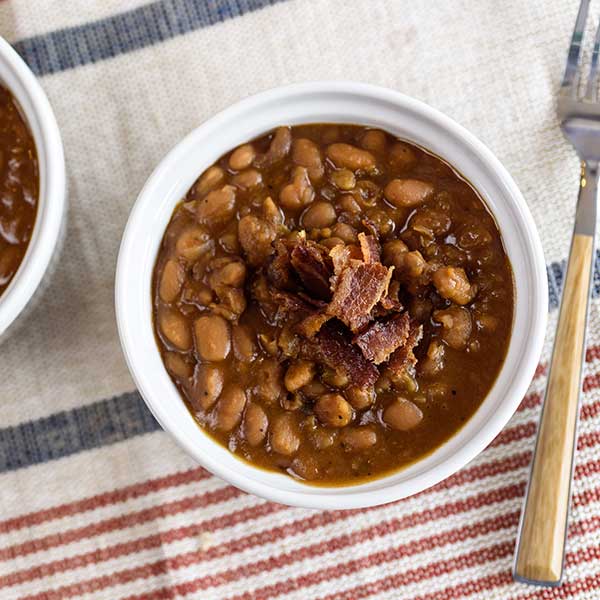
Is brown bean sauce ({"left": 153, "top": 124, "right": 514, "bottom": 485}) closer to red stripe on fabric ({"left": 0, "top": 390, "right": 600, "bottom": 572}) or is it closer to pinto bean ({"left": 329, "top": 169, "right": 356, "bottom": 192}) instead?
pinto bean ({"left": 329, "top": 169, "right": 356, "bottom": 192})

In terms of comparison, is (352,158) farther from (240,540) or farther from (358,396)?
(240,540)

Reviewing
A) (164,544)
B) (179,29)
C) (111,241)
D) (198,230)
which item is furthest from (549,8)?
(164,544)

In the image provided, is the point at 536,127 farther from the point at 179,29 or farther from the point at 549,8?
the point at 179,29

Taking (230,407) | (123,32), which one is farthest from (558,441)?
(123,32)

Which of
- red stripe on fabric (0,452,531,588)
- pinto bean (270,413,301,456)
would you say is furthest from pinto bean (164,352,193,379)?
red stripe on fabric (0,452,531,588)

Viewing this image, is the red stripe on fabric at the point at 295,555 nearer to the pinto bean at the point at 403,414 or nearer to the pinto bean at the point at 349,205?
the pinto bean at the point at 403,414

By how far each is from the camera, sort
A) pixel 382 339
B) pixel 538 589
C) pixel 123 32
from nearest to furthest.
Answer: pixel 382 339, pixel 538 589, pixel 123 32

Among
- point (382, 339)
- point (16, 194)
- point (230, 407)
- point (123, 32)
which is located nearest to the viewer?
point (382, 339)
